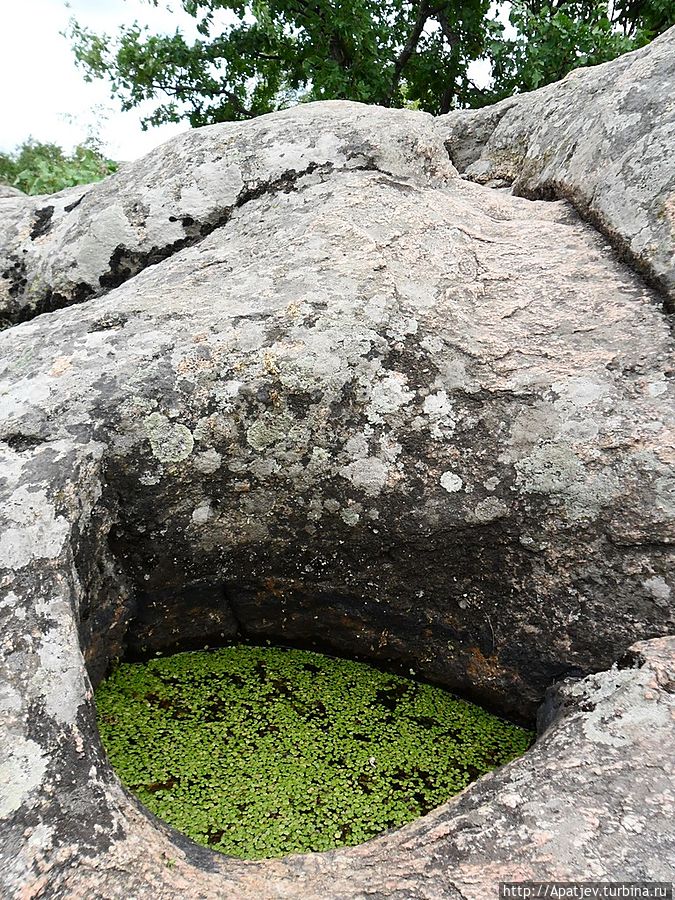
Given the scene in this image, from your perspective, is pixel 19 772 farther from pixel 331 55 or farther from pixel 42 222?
pixel 331 55

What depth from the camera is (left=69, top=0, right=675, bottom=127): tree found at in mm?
7691

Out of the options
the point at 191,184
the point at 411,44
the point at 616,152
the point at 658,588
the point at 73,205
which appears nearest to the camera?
the point at 658,588

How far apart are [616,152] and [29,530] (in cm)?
183

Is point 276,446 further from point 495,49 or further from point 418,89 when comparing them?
point 418,89

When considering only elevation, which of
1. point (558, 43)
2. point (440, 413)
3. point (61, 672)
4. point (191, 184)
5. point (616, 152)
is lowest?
point (61, 672)

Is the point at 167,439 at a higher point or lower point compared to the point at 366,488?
higher

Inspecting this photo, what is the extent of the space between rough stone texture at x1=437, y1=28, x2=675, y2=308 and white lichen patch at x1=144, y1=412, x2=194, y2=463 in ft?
4.00

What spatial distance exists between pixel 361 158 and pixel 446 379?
954 mm

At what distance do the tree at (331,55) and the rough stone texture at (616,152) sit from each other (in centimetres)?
519

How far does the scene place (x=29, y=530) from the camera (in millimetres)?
1345

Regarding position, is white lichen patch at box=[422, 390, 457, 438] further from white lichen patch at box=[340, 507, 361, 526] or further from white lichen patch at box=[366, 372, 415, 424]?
white lichen patch at box=[340, 507, 361, 526]

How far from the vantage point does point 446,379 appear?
1.65 metres

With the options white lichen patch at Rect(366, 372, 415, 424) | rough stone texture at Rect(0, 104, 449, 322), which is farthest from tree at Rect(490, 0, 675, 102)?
white lichen patch at Rect(366, 372, 415, 424)

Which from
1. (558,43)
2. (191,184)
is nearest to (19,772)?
(191,184)
